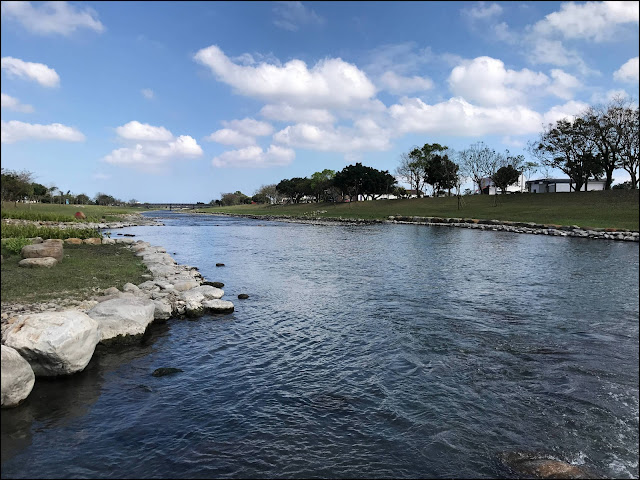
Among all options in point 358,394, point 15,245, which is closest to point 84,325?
point 358,394

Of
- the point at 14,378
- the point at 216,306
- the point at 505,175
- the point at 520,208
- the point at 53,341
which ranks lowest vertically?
the point at 216,306

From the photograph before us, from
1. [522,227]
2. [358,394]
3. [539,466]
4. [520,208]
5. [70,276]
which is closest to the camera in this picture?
[539,466]

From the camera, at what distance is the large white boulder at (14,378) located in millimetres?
7531

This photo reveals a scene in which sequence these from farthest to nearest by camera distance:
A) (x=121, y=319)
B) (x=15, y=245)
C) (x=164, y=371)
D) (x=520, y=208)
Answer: (x=520, y=208) → (x=15, y=245) → (x=121, y=319) → (x=164, y=371)

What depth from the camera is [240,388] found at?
30.1 ft

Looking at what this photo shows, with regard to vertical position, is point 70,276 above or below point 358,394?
above

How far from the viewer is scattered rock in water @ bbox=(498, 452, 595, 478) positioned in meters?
6.09

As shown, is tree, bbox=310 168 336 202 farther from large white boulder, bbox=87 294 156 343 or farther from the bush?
large white boulder, bbox=87 294 156 343

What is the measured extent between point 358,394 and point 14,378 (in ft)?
21.9

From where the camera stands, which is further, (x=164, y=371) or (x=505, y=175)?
(x=505, y=175)

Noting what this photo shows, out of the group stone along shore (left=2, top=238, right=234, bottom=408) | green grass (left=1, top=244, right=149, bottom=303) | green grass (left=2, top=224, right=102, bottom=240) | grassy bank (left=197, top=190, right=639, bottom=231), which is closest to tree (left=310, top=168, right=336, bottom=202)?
grassy bank (left=197, top=190, right=639, bottom=231)

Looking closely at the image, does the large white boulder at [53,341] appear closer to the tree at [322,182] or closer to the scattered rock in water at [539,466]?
the scattered rock in water at [539,466]

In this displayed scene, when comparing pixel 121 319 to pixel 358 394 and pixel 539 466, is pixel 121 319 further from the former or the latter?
pixel 539 466

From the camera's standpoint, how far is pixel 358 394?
891 cm
